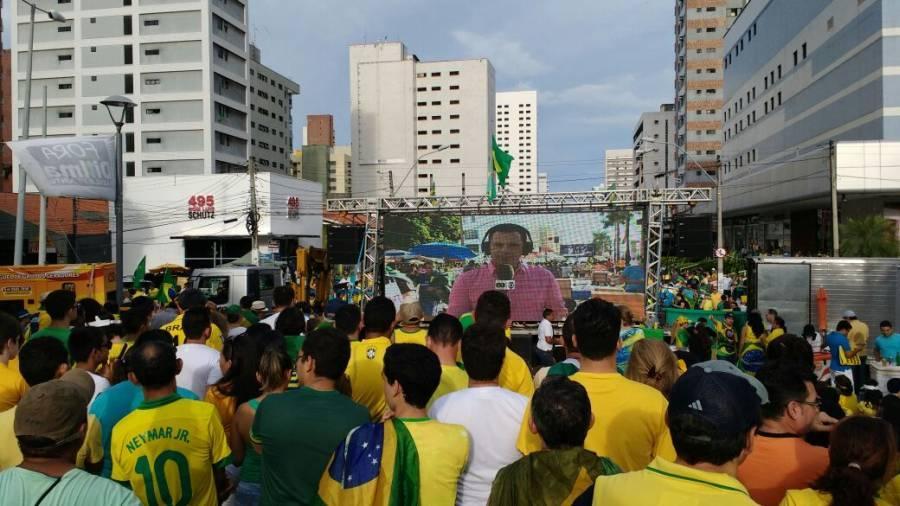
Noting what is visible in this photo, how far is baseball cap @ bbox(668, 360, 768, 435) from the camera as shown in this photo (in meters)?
2.15

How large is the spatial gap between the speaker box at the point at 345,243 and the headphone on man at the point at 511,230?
152 inches

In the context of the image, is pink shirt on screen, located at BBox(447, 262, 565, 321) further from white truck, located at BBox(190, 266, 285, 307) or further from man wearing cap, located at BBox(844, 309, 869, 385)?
man wearing cap, located at BBox(844, 309, 869, 385)

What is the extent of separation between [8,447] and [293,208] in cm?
3881

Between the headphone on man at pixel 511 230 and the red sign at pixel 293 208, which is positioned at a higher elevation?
the red sign at pixel 293 208

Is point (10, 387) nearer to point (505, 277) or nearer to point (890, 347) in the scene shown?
point (890, 347)

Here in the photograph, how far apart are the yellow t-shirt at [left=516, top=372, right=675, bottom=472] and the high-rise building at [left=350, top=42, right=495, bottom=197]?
3345 inches

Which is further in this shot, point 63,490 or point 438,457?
point 438,457

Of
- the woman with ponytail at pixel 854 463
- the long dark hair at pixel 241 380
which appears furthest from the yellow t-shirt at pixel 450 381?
the woman with ponytail at pixel 854 463

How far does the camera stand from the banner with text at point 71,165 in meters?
11.0

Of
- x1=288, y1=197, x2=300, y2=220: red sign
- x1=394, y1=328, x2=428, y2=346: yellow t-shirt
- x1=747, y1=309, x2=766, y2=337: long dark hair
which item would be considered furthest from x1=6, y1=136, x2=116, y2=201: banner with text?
x1=288, y1=197, x2=300, y2=220: red sign

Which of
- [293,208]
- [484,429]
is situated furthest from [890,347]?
[293,208]

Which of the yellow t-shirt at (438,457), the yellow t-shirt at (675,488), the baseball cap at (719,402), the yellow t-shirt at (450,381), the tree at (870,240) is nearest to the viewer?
the yellow t-shirt at (675,488)

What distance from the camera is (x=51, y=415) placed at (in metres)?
2.40

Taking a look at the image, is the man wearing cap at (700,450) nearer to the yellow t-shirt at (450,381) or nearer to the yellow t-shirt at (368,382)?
the yellow t-shirt at (450,381)
